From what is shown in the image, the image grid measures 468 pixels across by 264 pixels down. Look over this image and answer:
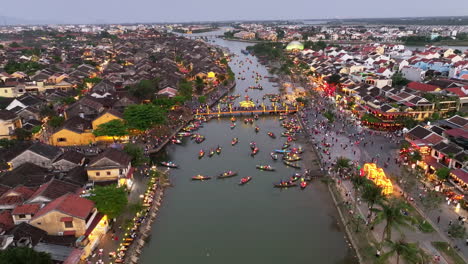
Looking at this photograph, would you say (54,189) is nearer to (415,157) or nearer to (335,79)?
(415,157)

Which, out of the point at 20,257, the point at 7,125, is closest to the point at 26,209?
the point at 20,257

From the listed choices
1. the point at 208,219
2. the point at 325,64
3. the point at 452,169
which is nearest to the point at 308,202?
the point at 208,219

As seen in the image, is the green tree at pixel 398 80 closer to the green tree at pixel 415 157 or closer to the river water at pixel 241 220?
the green tree at pixel 415 157

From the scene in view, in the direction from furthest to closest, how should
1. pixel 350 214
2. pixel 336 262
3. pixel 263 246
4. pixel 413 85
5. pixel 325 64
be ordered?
pixel 325 64 → pixel 413 85 → pixel 350 214 → pixel 263 246 → pixel 336 262

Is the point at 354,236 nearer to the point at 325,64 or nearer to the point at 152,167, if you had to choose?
the point at 152,167

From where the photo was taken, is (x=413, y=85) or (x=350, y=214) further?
(x=413, y=85)

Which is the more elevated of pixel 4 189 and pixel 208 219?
pixel 4 189

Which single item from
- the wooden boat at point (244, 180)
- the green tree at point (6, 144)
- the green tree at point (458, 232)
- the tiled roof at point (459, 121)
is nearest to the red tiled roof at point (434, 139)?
the tiled roof at point (459, 121)
